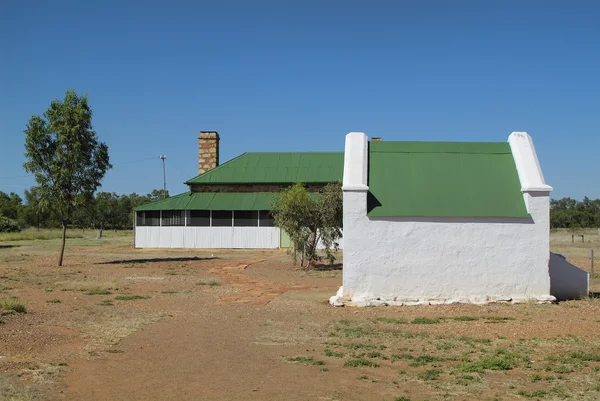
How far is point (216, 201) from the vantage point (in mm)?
40719

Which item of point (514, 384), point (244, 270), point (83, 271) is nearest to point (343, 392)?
point (514, 384)

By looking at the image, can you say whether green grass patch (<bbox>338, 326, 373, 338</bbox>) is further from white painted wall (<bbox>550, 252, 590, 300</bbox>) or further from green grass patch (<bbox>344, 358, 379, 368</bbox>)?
white painted wall (<bbox>550, 252, 590, 300</bbox>)

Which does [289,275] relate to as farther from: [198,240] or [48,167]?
[198,240]

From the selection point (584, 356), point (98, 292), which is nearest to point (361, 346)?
point (584, 356)

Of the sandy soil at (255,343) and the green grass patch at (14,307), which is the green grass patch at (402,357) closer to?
the sandy soil at (255,343)

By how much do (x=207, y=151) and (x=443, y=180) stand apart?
31.8 m

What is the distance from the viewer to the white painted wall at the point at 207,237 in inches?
1571

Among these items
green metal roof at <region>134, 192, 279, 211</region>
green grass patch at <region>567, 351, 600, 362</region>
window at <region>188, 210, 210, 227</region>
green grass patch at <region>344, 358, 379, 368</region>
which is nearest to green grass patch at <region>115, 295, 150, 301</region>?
green grass patch at <region>344, 358, 379, 368</region>

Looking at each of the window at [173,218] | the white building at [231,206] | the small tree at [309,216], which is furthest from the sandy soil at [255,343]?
the window at [173,218]

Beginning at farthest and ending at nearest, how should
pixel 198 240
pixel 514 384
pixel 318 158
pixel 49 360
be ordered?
pixel 318 158, pixel 198 240, pixel 49 360, pixel 514 384

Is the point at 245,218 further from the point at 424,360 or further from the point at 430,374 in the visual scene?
the point at 430,374

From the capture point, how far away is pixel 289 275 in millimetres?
23438

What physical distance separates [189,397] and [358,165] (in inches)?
385

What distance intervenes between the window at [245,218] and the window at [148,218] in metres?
5.51
